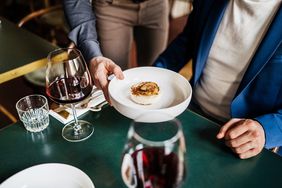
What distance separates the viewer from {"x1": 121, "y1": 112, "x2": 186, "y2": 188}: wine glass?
1.97 ft

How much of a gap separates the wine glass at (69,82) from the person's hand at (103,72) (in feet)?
0.34

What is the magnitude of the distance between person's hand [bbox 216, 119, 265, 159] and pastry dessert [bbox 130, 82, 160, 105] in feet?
0.73

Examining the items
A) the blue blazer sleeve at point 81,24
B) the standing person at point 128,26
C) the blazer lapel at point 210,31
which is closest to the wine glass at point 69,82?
the blue blazer sleeve at point 81,24

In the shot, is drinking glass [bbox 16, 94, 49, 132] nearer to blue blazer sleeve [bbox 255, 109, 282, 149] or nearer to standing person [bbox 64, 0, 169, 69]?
blue blazer sleeve [bbox 255, 109, 282, 149]

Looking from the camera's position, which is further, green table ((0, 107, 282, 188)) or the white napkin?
the white napkin

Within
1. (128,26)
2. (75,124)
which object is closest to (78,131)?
(75,124)

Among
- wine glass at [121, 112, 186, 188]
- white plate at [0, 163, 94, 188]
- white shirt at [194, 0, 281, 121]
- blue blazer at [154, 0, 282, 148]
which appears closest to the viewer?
wine glass at [121, 112, 186, 188]

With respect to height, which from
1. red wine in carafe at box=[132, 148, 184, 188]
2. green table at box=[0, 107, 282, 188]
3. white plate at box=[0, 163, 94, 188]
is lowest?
green table at box=[0, 107, 282, 188]

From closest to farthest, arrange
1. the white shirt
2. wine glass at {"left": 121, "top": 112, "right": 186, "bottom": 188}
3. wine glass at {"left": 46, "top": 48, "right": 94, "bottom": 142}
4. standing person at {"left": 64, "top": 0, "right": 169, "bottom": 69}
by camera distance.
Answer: wine glass at {"left": 121, "top": 112, "right": 186, "bottom": 188}, wine glass at {"left": 46, "top": 48, "right": 94, "bottom": 142}, the white shirt, standing person at {"left": 64, "top": 0, "right": 169, "bottom": 69}

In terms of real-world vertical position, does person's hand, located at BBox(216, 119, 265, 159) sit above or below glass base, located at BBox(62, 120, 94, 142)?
above

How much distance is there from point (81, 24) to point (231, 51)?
1.98 ft

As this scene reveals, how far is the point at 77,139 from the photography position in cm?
96

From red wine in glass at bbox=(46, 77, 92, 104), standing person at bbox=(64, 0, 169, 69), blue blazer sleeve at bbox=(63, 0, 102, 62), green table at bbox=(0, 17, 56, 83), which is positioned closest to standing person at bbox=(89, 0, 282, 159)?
red wine in glass at bbox=(46, 77, 92, 104)

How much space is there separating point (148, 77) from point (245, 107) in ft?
1.14
